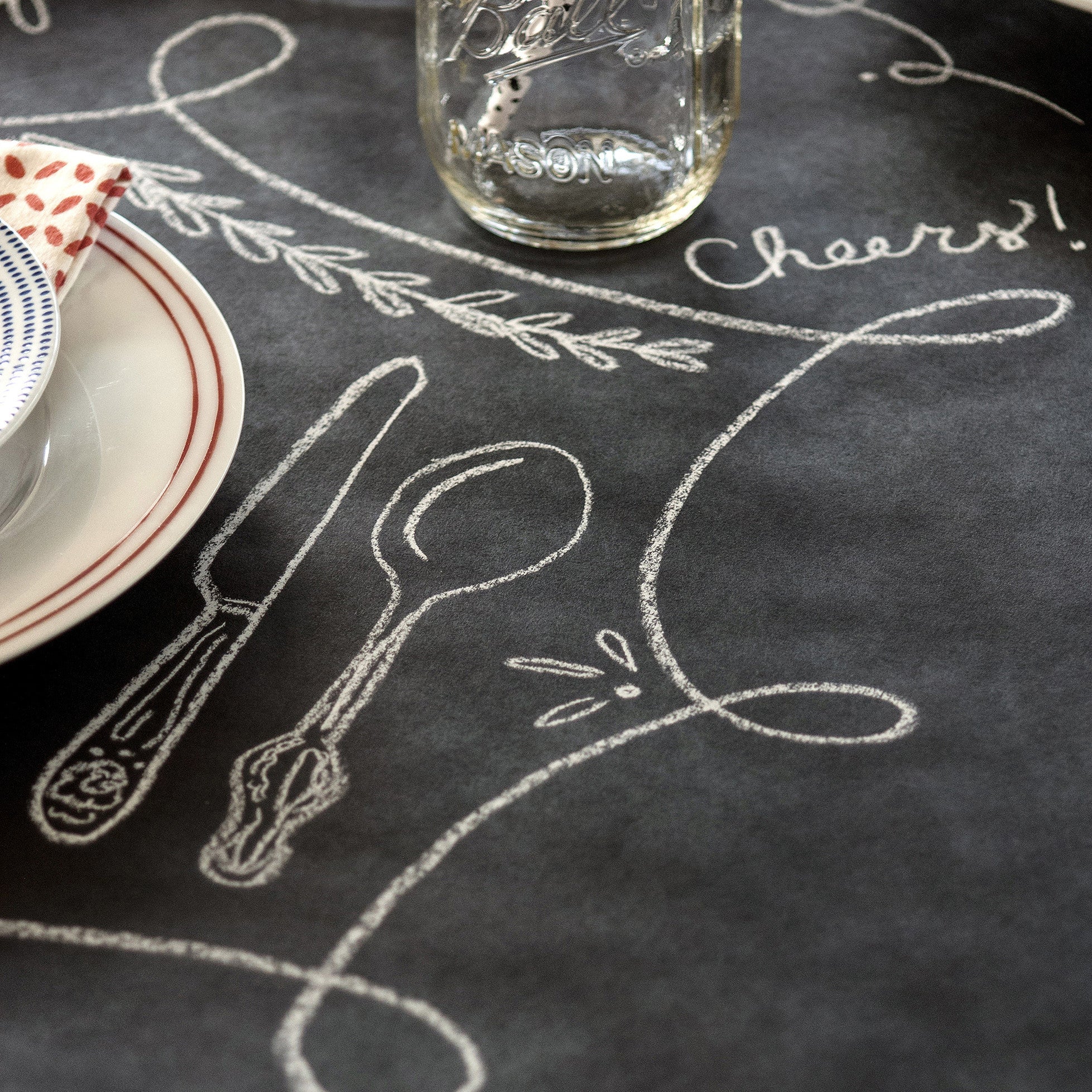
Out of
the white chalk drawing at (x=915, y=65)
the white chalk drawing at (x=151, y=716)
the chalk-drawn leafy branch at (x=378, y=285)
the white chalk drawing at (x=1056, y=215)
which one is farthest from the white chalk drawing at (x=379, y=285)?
the white chalk drawing at (x=915, y=65)

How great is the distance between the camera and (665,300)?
744 mm

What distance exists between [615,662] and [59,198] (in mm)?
346

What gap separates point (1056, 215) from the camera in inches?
31.7

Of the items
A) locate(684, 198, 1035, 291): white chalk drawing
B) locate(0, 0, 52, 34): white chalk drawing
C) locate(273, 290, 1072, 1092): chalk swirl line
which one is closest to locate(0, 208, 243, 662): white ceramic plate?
locate(273, 290, 1072, 1092): chalk swirl line

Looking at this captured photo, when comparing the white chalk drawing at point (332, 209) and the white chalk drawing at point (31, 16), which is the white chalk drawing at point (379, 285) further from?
the white chalk drawing at point (31, 16)

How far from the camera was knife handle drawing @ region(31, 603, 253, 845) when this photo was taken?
0.48 metres

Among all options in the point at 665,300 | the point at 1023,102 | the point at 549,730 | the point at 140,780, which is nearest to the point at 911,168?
the point at 1023,102

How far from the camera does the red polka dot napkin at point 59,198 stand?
55cm

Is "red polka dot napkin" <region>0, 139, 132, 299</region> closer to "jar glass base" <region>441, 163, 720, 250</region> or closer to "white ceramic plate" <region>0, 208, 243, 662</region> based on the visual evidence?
"white ceramic plate" <region>0, 208, 243, 662</region>

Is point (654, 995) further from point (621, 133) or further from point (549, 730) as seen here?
point (621, 133)

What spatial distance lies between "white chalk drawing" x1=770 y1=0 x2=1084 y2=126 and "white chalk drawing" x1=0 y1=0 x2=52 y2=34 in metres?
0.61

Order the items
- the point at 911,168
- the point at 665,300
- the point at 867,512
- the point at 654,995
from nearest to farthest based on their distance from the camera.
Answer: the point at 654,995 → the point at 867,512 → the point at 665,300 → the point at 911,168

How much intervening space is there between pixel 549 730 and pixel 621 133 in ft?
1.43

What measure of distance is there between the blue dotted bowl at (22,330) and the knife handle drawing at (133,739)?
0.14m
